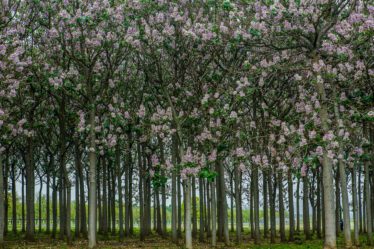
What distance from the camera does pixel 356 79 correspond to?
21.8 m

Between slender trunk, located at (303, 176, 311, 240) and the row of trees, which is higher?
the row of trees

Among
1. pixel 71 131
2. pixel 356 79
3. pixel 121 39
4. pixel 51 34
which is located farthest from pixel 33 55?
pixel 356 79

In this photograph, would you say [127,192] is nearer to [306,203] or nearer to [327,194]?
A: [306,203]

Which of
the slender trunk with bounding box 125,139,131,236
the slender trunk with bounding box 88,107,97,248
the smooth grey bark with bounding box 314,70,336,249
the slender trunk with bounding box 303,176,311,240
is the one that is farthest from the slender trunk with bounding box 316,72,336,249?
the slender trunk with bounding box 125,139,131,236

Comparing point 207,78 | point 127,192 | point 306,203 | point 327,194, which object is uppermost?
point 207,78

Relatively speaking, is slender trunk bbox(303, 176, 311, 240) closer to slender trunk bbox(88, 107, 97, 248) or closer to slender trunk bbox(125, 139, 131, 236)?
slender trunk bbox(125, 139, 131, 236)

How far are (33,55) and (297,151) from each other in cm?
1380

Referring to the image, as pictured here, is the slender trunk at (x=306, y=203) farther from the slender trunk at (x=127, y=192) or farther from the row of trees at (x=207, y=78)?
the slender trunk at (x=127, y=192)

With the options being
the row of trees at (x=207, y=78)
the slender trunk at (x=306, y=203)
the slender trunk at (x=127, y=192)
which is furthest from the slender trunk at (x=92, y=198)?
the slender trunk at (x=306, y=203)

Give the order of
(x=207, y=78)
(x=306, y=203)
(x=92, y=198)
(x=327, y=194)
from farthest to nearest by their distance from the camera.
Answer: (x=306, y=203) → (x=207, y=78) → (x=92, y=198) → (x=327, y=194)

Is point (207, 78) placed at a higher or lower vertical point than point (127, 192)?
higher

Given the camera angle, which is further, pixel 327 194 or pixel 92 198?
pixel 92 198

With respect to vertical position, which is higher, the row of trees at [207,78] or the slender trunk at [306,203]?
the row of trees at [207,78]

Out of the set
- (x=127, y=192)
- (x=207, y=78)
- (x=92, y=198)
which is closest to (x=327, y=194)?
(x=207, y=78)
